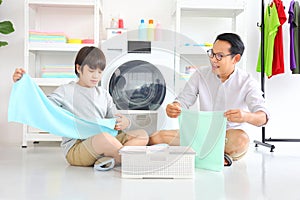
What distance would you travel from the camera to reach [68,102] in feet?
7.57

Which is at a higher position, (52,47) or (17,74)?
Answer: (52,47)

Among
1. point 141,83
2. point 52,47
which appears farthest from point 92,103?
point 52,47

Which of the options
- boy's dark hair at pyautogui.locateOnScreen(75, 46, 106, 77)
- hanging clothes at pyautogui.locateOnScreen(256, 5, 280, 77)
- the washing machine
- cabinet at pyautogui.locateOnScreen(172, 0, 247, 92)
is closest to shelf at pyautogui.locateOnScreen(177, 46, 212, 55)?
cabinet at pyautogui.locateOnScreen(172, 0, 247, 92)

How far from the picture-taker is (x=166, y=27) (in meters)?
3.95

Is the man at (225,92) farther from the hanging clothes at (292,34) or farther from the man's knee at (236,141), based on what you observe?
the hanging clothes at (292,34)

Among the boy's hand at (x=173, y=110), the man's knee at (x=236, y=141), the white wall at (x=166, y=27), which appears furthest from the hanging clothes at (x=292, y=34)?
the boy's hand at (x=173, y=110)

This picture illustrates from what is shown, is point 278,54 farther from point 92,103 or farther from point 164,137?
point 92,103

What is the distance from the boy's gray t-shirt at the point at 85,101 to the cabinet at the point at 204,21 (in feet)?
2.96

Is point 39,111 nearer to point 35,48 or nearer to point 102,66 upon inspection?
point 102,66

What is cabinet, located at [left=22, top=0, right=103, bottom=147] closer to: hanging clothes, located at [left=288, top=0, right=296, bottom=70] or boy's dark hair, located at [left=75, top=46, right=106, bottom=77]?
boy's dark hair, located at [left=75, top=46, right=106, bottom=77]

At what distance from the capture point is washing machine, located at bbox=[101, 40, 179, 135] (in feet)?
7.49

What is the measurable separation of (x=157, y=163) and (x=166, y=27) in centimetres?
215

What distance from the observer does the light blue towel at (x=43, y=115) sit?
2.17m

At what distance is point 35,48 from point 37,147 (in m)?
0.82
